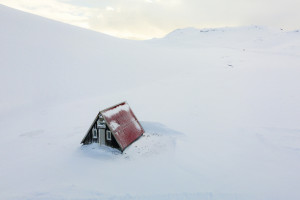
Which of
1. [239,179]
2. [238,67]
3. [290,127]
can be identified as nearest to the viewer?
[239,179]

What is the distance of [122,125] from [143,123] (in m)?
4.29

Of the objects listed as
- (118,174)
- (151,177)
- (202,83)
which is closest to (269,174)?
(151,177)

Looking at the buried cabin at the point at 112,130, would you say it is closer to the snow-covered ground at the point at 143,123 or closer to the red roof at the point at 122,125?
the red roof at the point at 122,125

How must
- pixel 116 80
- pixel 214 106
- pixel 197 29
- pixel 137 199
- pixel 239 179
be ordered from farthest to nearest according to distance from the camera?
pixel 197 29
pixel 116 80
pixel 214 106
pixel 239 179
pixel 137 199

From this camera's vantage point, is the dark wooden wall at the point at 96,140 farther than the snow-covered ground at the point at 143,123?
Yes

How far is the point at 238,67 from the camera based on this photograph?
45.1 meters

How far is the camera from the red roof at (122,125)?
49.3 feet

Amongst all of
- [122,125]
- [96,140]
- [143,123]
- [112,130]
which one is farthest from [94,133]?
[143,123]

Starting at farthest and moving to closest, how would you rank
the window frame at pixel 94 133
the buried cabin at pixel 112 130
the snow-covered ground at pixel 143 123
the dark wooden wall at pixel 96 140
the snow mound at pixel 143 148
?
the window frame at pixel 94 133, the dark wooden wall at pixel 96 140, the buried cabin at pixel 112 130, the snow mound at pixel 143 148, the snow-covered ground at pixel 143 123

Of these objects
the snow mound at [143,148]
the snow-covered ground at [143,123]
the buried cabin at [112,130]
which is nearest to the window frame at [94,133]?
the buried cabin at [112,130]

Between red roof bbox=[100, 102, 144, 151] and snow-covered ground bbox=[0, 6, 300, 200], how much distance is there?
2.19 feet

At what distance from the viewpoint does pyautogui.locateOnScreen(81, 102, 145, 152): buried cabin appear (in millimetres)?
14977

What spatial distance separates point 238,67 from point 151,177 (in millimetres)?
38404

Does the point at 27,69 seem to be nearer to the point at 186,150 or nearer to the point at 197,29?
the point at 186,150
